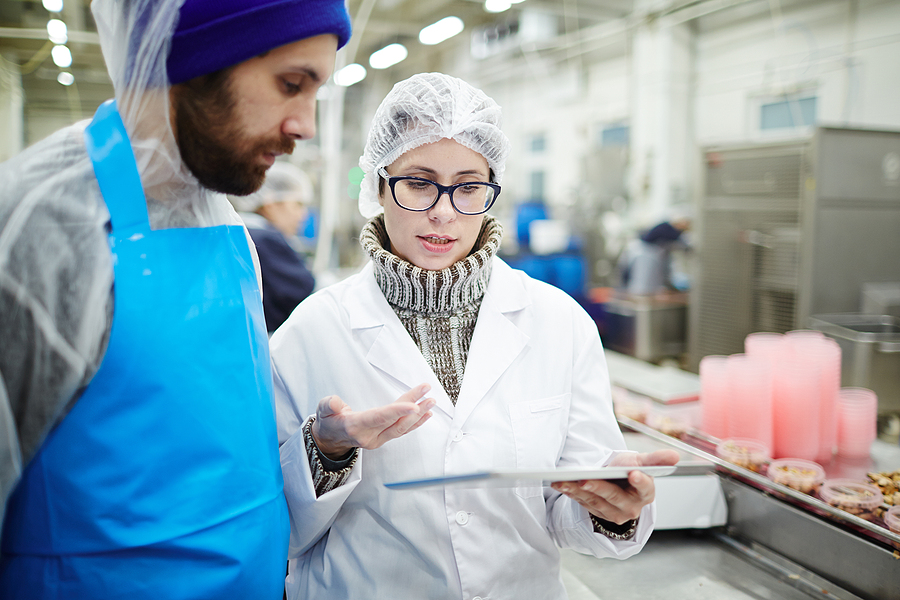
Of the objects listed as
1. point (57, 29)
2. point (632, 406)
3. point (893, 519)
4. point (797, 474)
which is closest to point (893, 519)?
point (893, 519)

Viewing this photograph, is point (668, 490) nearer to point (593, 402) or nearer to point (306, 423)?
point (593, 402)

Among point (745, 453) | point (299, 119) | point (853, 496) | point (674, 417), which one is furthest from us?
point (674, 417)

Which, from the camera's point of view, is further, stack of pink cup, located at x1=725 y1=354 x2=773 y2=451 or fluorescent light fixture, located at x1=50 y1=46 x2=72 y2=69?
fluorescent light fixture, located at x1=50 y1=46 x2=72 y2=69

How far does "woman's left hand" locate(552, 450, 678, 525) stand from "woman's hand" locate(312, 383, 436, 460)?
0.26m

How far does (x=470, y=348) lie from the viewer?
1125 mm

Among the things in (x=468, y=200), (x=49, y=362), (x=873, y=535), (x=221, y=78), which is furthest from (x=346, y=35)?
(x=873, y=535)

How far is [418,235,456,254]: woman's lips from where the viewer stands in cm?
112

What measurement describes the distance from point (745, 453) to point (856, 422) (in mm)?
334

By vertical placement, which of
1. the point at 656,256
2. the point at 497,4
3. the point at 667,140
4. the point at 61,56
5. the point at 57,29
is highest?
the point at 497,4

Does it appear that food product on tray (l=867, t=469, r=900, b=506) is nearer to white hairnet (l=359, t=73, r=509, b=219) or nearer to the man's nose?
white hairnet (l=359, t=73, r=509, b=219)

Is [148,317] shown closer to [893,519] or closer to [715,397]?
[893,519]

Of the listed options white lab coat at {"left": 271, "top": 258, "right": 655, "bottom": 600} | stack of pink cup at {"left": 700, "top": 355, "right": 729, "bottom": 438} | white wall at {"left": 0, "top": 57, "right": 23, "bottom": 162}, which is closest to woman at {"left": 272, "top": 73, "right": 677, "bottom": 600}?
white lab coat at {"left": 271, "top": 258, "right": 655, "bottom": 600}

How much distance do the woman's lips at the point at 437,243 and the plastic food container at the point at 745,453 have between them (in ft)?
3.16

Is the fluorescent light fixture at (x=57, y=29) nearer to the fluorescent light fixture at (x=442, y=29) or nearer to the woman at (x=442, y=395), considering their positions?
the fluorescent light fixture at (x=442, y=29)
